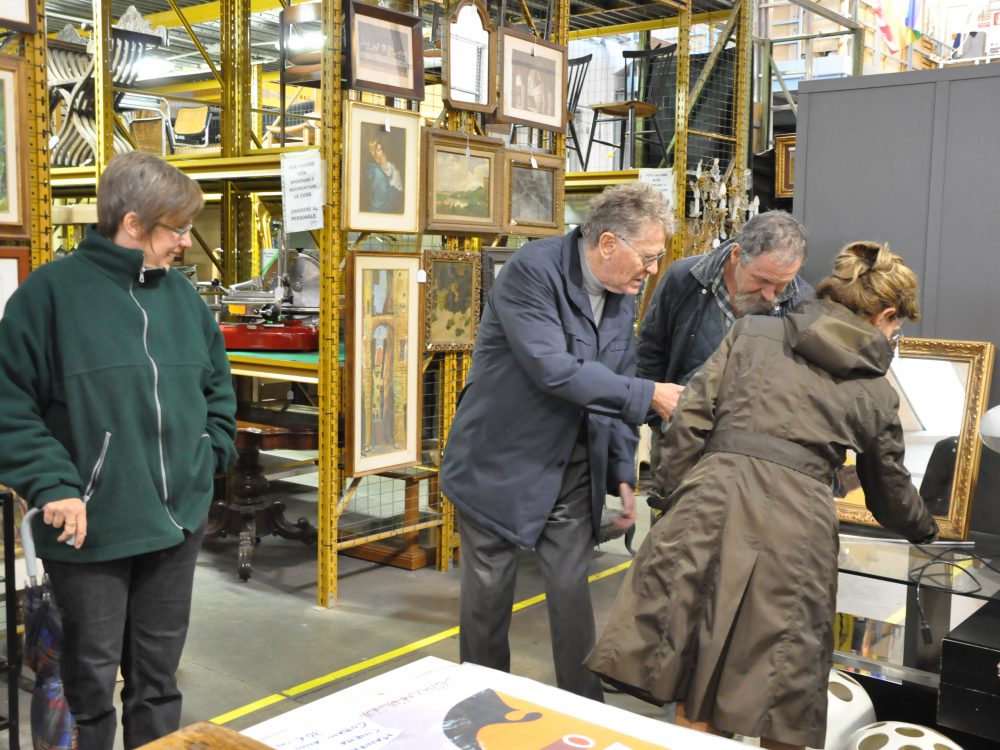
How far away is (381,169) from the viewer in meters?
4.39

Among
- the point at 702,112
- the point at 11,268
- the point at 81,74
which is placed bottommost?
the point at 11,268

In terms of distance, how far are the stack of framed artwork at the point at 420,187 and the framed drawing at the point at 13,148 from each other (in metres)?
1.39

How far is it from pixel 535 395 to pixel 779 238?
0.84 metres

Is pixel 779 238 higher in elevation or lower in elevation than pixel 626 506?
higher

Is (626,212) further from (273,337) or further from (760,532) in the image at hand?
(273,337)

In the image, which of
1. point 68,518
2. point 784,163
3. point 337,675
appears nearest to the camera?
point 68,518

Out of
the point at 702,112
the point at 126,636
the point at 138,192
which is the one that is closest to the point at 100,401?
the point at 138,192

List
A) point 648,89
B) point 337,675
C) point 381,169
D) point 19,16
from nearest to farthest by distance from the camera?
point 19,16
point 337,675
point 381,169
point 648,89

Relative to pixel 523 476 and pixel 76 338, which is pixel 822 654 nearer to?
pixel 523 476

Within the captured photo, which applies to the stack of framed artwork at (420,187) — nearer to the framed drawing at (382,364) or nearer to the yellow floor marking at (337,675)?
the framed drawing at (382,364)

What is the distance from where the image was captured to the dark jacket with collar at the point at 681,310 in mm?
3184

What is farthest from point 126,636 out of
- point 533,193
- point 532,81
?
point 532,81

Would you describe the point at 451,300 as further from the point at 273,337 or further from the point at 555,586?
the point at 555,586

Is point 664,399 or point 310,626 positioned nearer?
point 664,399
